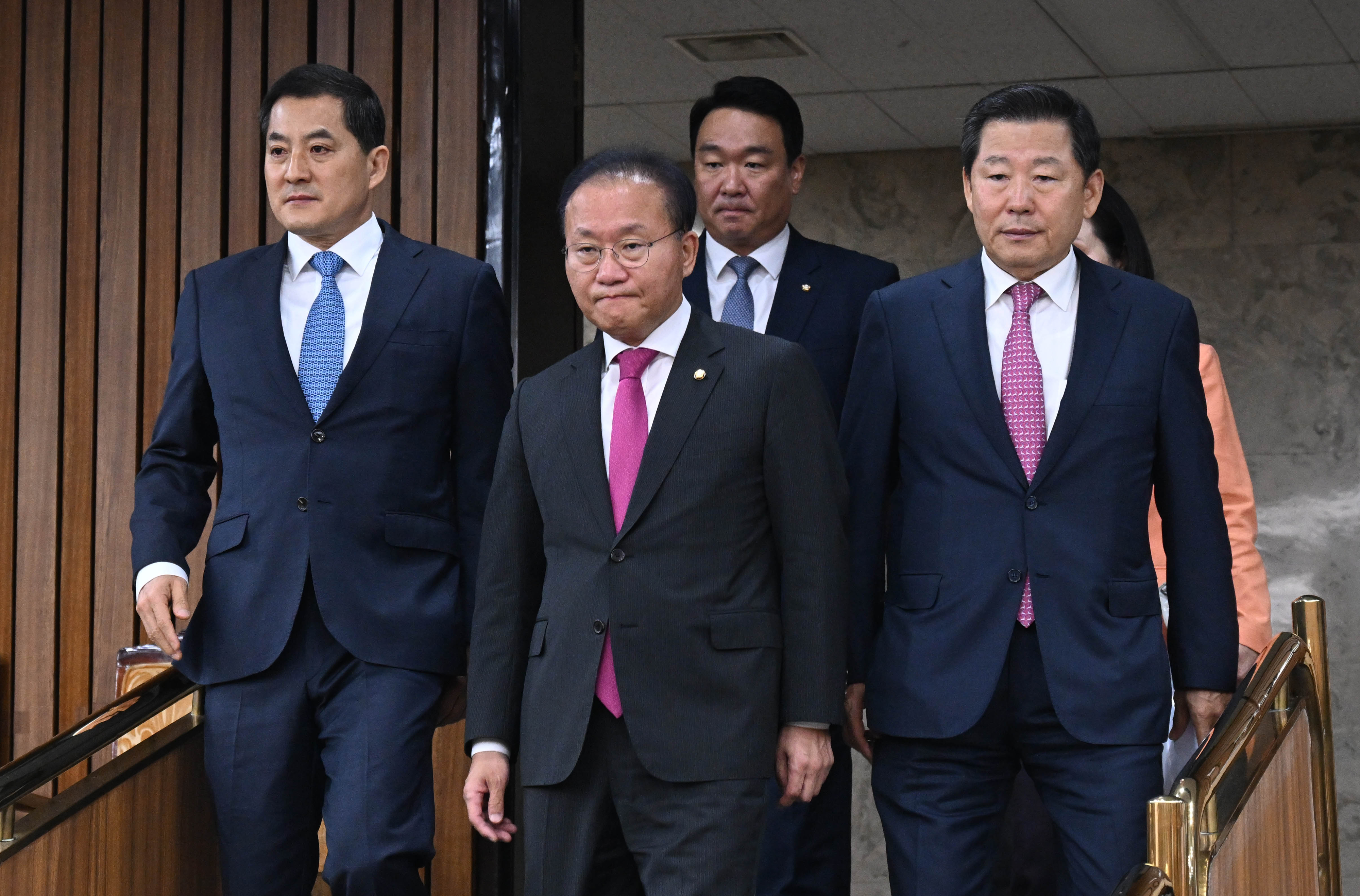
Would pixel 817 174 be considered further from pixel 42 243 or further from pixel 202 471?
pixel 202 471

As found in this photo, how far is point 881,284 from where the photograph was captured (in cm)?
351

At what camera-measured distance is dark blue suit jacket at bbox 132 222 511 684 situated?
276cm

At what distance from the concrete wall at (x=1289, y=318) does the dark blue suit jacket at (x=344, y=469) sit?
4716 millimetres

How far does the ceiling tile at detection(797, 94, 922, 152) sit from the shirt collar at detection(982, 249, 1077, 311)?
3.83m

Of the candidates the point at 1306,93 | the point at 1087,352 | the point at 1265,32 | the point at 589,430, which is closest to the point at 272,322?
the point at 589,430

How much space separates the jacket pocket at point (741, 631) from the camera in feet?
Result: 7.88

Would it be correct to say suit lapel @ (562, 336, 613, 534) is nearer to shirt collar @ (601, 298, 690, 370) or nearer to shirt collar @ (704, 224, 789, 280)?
shirt collar @ (601, 298, 690, 370)

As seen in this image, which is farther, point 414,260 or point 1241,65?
point 1241,65

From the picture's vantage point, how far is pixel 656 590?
2.41m

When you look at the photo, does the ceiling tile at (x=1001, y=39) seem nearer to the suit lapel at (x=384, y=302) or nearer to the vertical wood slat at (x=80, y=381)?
the vertical wood slat at (x=80, y=381)

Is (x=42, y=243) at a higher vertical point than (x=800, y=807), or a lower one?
higher

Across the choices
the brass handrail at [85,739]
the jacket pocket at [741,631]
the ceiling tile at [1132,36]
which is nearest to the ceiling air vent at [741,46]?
the ceiling tile at [1132,36]

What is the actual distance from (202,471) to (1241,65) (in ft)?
14.7

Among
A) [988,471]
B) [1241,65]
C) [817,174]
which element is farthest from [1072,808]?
[817,174]
